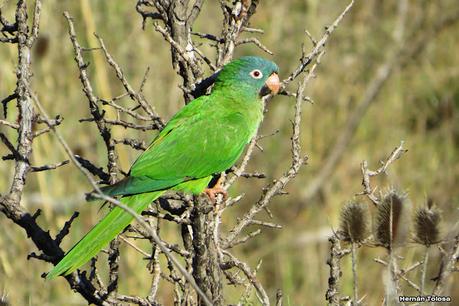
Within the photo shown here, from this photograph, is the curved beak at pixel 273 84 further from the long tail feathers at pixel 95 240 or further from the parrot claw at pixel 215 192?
the long tail feathers at pixel 95 240

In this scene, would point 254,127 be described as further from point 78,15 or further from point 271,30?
point 271,30

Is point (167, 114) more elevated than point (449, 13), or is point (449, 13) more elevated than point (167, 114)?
point (449, 13)

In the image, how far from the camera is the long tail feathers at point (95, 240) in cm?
302

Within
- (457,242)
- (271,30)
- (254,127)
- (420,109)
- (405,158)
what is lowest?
(457,242)

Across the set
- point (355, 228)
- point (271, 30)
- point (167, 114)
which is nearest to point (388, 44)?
point (271, 30)

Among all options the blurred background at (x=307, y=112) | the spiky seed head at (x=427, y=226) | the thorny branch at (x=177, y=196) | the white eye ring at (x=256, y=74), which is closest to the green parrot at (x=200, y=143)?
the white eye ring at (x=256, y=74)

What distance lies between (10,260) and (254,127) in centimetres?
229

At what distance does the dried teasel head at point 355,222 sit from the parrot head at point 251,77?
1210mm

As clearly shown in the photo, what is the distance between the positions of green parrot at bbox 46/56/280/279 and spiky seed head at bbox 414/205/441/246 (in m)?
1.08

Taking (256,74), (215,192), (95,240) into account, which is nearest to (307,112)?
(256,74)

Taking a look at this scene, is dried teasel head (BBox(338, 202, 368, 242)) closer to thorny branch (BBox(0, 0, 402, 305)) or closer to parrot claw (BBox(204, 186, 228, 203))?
Result: thorny branch (BBox(0, 0, 402, 305))

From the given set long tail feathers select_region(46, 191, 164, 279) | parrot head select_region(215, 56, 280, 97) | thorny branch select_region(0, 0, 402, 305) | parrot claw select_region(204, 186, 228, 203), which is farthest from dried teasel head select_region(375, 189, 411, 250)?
parrot head select_region(215, 56, 280, 97)

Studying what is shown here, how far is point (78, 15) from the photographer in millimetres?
6832

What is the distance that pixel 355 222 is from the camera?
2836mm
